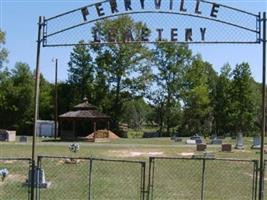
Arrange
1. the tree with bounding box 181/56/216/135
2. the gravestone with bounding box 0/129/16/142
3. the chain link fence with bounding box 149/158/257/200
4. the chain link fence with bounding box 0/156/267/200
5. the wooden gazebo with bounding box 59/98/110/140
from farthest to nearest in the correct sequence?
the tree with bounding box 181/56/216/135, the wooden gazebo with bounding box 59/98/110/140, the gravestone with bounding box 0/129/16/142, the chain link fence with bounding box 149/158/257/200, the chain link fence with bounding box 0/156/267/200

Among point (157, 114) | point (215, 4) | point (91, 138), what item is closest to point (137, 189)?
point (215, 4)

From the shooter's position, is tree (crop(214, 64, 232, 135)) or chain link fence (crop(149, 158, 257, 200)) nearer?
chain link fence (crop(149, 158, 257, 200))

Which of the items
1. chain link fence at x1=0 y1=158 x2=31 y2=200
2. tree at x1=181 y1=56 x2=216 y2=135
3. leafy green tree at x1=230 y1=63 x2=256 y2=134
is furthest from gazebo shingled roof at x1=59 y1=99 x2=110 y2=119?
chain link fence at x1=0 y1=158 x2=31 y2=200

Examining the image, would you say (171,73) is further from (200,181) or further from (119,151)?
(200,181)

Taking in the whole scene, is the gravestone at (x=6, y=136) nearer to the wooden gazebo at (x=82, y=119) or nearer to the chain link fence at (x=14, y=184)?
the wooden gazebo at (x=82, y=119)

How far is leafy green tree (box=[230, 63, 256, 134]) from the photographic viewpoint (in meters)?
88.6

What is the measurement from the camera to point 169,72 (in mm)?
88688

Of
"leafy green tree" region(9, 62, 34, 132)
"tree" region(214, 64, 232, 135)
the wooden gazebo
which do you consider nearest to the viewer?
the wooden gazebo

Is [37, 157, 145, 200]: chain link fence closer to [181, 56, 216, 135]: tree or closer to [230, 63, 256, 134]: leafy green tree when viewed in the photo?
[181, 56, 216, 135]: tree

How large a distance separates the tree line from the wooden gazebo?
13850mm

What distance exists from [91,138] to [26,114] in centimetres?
2402

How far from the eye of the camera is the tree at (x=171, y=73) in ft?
290

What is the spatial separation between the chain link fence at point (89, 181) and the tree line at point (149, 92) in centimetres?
5536

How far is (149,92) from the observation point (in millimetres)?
88875
